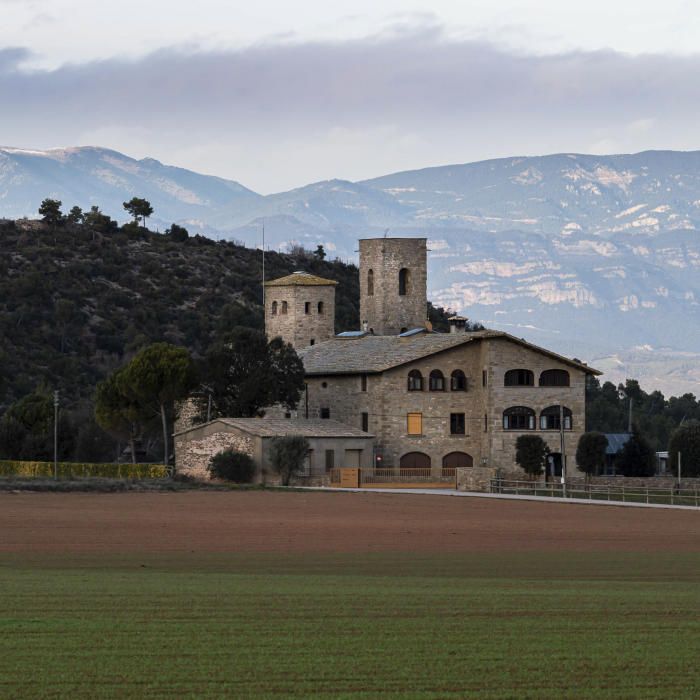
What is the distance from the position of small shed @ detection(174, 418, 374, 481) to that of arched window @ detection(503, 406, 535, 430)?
20.8ft

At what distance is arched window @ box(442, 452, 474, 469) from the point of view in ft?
261

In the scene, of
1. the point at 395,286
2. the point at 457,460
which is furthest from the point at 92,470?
the point at 395,286

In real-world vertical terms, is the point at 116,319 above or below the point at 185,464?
above

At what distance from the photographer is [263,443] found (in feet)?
239

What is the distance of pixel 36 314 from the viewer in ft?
374

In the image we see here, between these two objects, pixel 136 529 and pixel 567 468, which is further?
pixel 567 468

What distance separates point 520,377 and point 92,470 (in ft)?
65.8

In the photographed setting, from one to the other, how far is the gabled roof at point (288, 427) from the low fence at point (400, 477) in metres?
1.83

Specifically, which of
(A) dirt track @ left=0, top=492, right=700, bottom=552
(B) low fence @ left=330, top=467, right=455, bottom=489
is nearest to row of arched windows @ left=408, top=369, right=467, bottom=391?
(B) low fence @ left=330, top=467, right=455, bottom=489

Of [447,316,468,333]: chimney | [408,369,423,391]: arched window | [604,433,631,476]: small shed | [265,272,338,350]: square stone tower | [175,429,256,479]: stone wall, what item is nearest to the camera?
[175,429,256,479]: stone wall

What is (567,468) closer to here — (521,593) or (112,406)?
(112,406)

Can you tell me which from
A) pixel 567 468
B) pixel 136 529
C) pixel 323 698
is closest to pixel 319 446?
pixel 567 468

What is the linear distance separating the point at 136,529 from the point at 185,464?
31.5 metres

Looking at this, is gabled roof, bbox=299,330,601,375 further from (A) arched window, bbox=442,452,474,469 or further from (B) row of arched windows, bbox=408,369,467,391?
(A) arched window, bbox=442,452,474,469
